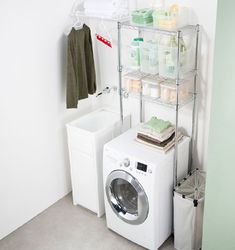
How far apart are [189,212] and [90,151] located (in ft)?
3.13

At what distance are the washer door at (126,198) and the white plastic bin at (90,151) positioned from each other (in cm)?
23

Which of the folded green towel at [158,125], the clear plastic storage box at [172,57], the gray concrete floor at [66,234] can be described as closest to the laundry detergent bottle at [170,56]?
the clear plastic storage box at [172,57]

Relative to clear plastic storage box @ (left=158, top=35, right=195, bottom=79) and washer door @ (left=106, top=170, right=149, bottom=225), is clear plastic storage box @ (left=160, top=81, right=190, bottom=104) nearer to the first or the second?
clear plastic storage box @ (left=158, top=35, right=195, bottom=79)

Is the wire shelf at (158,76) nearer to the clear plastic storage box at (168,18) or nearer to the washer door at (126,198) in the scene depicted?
the clear plastic storage box at (168,18)

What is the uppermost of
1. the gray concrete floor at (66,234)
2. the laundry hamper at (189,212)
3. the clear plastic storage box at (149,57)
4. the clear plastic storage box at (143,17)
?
the clear plastic storage box at (143,17)

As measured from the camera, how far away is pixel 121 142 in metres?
3.15

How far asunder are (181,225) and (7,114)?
161cm

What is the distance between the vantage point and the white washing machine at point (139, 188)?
9.44 ft

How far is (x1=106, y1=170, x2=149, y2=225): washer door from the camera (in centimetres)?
296

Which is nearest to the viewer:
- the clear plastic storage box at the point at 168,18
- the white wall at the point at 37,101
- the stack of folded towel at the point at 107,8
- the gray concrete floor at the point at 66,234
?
the clear plastic storage box at the point at 168,18

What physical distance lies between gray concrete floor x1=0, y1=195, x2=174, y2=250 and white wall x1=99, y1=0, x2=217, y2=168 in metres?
0.94

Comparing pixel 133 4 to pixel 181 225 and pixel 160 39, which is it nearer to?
pixel 160 39

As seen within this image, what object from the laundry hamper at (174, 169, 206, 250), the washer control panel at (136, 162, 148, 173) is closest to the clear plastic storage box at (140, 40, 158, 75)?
the washer control panel at (136, 162, 148, 173)

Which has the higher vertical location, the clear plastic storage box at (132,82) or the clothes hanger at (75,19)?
the clothes hanger at (75,19)
